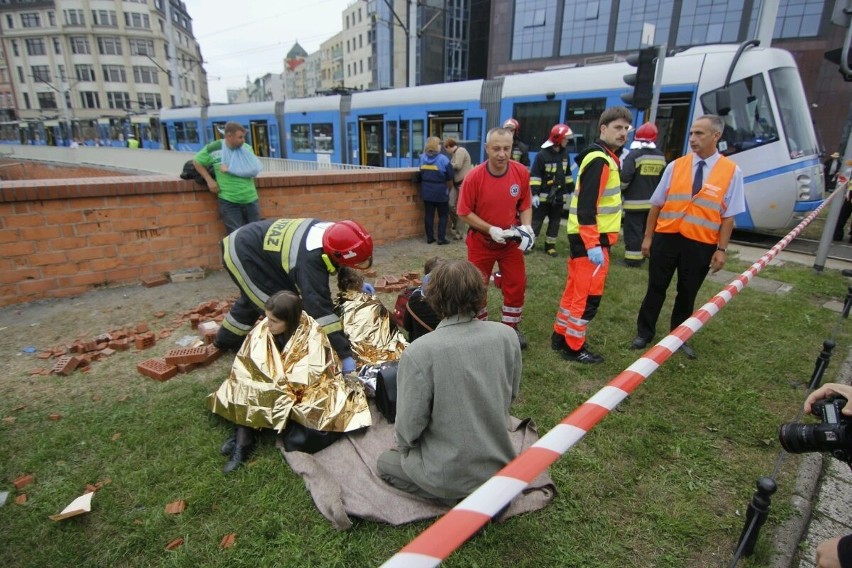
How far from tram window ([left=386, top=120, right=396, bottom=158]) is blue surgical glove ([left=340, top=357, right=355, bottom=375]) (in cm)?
1055

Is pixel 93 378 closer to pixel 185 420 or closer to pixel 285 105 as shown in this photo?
pixel 185 420

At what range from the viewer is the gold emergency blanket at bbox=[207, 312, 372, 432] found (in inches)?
101

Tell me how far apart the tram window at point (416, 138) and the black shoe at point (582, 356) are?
30.4 feet

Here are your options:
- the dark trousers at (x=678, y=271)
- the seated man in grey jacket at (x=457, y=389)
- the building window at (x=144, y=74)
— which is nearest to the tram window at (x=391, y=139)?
the dark trousers at (x=678, y=271)

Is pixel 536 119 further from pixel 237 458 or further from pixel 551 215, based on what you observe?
pixel 237 458

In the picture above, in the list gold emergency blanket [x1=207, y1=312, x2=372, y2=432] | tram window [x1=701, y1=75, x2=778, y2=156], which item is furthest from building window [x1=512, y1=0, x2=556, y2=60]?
Answer: gold emergency blanket [x1=207, y1=312, x2=372, y2=432]

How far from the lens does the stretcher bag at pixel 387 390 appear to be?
278 cm

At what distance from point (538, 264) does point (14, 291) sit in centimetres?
605

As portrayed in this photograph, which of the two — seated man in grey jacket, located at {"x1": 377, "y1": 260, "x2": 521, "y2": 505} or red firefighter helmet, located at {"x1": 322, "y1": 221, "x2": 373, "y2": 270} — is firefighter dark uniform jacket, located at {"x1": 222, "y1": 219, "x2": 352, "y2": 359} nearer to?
red firefighter helmet, located at {"x1": 322, "y1": 221, "x2": 373, "y2": 270}

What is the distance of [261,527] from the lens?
2117mm

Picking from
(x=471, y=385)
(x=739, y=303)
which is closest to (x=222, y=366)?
(x=471, y=385)

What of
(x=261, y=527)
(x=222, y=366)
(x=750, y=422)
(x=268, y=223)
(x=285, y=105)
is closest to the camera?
(x=261, y=527)

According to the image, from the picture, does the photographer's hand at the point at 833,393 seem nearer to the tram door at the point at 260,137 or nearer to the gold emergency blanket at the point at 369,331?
the gold emergency blanket at the point at 369,331

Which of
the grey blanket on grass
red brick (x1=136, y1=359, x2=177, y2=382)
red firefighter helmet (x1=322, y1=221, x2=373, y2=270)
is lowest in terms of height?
the grey blanket on grass
